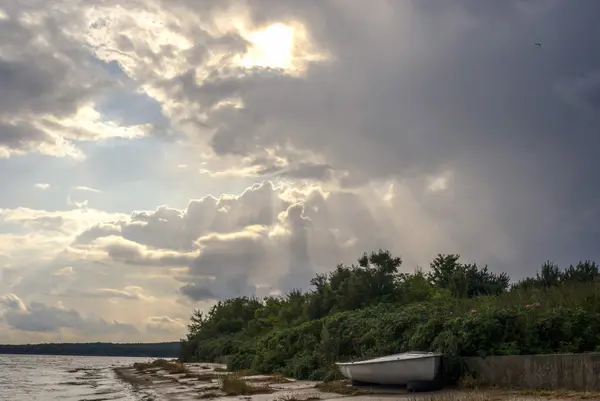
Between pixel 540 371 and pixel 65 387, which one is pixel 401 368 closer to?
pixel 540 371

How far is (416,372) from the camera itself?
1558cm

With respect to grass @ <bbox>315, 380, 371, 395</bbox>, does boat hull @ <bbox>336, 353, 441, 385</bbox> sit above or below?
above

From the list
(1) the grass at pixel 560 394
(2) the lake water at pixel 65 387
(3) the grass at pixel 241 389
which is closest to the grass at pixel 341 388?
(3) the grass at pixel 241 389

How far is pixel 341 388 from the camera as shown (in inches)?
692

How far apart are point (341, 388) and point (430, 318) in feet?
10.5

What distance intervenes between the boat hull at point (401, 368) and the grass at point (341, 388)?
452mm

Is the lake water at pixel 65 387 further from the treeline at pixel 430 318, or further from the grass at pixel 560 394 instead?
the grass at pixel 560 394

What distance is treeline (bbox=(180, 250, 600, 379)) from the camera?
52.2 ft

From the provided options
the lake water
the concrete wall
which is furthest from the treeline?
the lake water

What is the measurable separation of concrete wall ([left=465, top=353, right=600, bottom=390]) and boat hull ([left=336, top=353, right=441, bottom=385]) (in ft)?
3.67

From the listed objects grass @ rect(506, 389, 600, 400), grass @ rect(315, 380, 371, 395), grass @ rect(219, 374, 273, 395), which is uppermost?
grass @ rect(506, 389, 600, 400)

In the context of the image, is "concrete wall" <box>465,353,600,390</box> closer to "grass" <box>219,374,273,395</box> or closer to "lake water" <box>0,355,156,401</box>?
"grass" <box>219,374,273,395</box>

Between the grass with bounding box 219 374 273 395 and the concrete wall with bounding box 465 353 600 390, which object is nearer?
the concrete wall with bounding box 465 353 600 390

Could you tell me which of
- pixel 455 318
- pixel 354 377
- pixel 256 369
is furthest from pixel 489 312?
pixel 256 369
